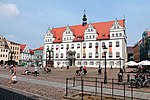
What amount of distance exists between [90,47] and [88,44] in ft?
4.98

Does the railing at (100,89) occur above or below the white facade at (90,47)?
below

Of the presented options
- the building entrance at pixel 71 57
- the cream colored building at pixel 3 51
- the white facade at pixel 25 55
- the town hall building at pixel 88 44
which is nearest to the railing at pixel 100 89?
the town hall building at pixel 88 44

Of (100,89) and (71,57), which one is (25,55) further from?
(100,89)

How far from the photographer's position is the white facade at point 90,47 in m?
61.2

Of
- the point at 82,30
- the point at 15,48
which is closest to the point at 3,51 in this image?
the point at 15,48

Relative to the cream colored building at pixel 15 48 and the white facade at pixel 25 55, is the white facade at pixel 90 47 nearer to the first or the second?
the cream colored building at pixel 15 48

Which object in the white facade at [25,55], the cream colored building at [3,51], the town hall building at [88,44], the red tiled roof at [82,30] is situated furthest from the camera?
the white facade at [25,55]

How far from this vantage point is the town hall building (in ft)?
202

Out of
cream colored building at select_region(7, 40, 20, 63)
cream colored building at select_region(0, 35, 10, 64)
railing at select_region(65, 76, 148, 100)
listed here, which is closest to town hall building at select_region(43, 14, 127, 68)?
cream colored building at select_region(0, 35, 10, 64)

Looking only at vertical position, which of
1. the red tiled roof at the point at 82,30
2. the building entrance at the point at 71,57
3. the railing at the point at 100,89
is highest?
the red tiled roof at the point at 82,30

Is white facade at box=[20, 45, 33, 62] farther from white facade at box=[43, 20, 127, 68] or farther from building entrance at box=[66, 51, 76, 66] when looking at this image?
building entrance at box=[66, 51, 76, 66]

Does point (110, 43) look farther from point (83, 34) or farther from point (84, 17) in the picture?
point (84, 17)

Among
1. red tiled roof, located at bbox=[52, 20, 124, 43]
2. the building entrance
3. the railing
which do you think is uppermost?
red tiled roof, located at bbox=[52, 20, 124, 43]

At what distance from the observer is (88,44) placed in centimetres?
6775
